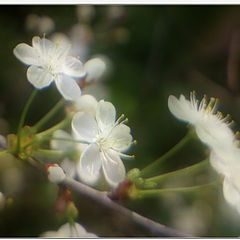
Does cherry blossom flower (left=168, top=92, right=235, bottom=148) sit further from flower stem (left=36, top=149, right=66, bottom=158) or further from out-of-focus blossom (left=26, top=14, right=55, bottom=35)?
out-of-focus blossom (left=26, top=14, right=55, bottom=35)

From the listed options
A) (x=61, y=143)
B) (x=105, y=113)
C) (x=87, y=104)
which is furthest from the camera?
(x=61, y=143)

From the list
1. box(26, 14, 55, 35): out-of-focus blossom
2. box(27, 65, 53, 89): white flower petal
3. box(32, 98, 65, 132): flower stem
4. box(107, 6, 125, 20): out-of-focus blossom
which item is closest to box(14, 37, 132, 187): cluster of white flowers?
box(27, 65, 53, 89): white flower petal

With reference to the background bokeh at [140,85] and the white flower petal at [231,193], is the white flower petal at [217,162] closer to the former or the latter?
the white flower petal at [231,193]

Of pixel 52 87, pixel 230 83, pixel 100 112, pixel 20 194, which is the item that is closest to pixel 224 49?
pixel 230 83

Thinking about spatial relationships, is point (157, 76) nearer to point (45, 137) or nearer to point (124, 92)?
point (124, 92)

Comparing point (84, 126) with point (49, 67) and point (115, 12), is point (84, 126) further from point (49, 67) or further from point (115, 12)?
point (115, 12)

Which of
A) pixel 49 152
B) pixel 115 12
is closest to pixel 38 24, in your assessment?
pixel 115 12
